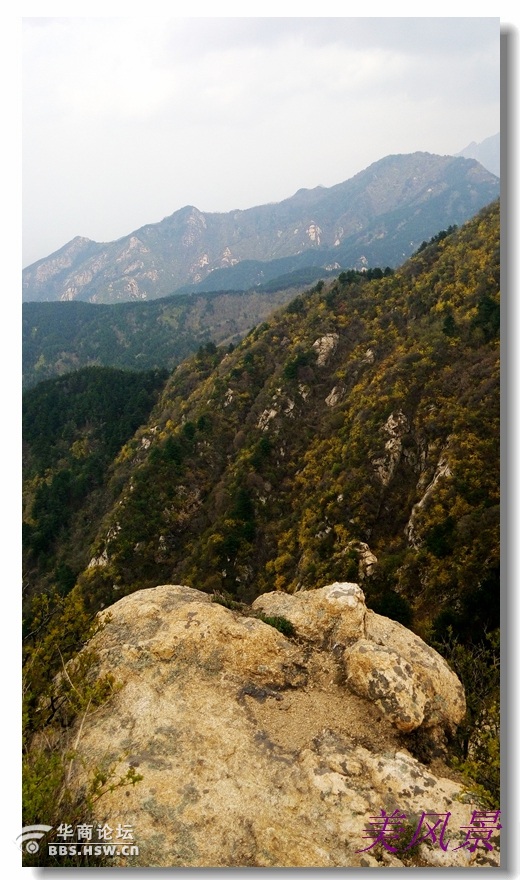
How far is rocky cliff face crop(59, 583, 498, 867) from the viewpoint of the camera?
20.7 feet

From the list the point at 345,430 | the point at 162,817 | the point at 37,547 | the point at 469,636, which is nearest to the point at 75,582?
the point at 37,547

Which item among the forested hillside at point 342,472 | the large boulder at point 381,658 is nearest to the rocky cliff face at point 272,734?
the large boulder at point 381,658

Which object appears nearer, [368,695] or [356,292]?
[368,695]

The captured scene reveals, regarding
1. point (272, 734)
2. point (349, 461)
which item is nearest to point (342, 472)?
point (349, 461)

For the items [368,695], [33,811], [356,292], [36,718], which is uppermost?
[356,292]

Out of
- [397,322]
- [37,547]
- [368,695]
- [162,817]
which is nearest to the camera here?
[162,817]

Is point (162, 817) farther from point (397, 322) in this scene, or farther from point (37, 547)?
point (37, 547)

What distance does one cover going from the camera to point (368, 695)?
782cm

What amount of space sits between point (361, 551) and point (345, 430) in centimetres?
1007

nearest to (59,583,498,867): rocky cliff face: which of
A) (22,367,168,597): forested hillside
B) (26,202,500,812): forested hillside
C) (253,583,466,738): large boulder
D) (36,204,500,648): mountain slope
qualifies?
(253,583,466,738): large boulder

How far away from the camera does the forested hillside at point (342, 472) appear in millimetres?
16562

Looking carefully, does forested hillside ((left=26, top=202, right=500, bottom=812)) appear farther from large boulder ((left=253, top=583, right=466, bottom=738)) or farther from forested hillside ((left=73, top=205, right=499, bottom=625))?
large boulder ((left=253, top=583, right=466, bottom=738))

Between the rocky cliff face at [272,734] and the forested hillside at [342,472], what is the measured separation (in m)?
1.81

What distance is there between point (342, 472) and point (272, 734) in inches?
753
